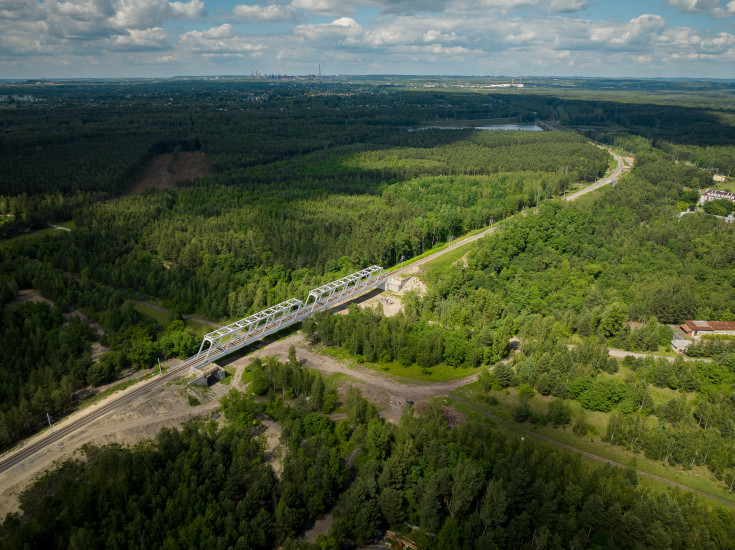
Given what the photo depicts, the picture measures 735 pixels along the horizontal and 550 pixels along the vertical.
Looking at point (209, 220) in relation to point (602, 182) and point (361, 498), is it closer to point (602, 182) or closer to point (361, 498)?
point (361, 498)

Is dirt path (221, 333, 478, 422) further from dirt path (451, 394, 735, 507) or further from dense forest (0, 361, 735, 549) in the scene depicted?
dense forest (0, 361, 735, 549)

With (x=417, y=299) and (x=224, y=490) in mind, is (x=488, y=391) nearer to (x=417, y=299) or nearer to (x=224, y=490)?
(x=417, y=299)

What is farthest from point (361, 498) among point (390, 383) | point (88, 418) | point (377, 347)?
point (88, 418)

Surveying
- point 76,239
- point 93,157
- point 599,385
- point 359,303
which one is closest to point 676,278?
point 599,385

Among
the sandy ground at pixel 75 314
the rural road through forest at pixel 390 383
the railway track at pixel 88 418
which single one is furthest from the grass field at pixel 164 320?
the rural road through forest at pixel 390 383

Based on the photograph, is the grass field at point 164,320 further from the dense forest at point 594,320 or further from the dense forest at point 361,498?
the dense forest at point 361,498

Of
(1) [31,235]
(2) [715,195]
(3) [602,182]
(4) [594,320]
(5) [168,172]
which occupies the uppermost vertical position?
(5) [168,172]
